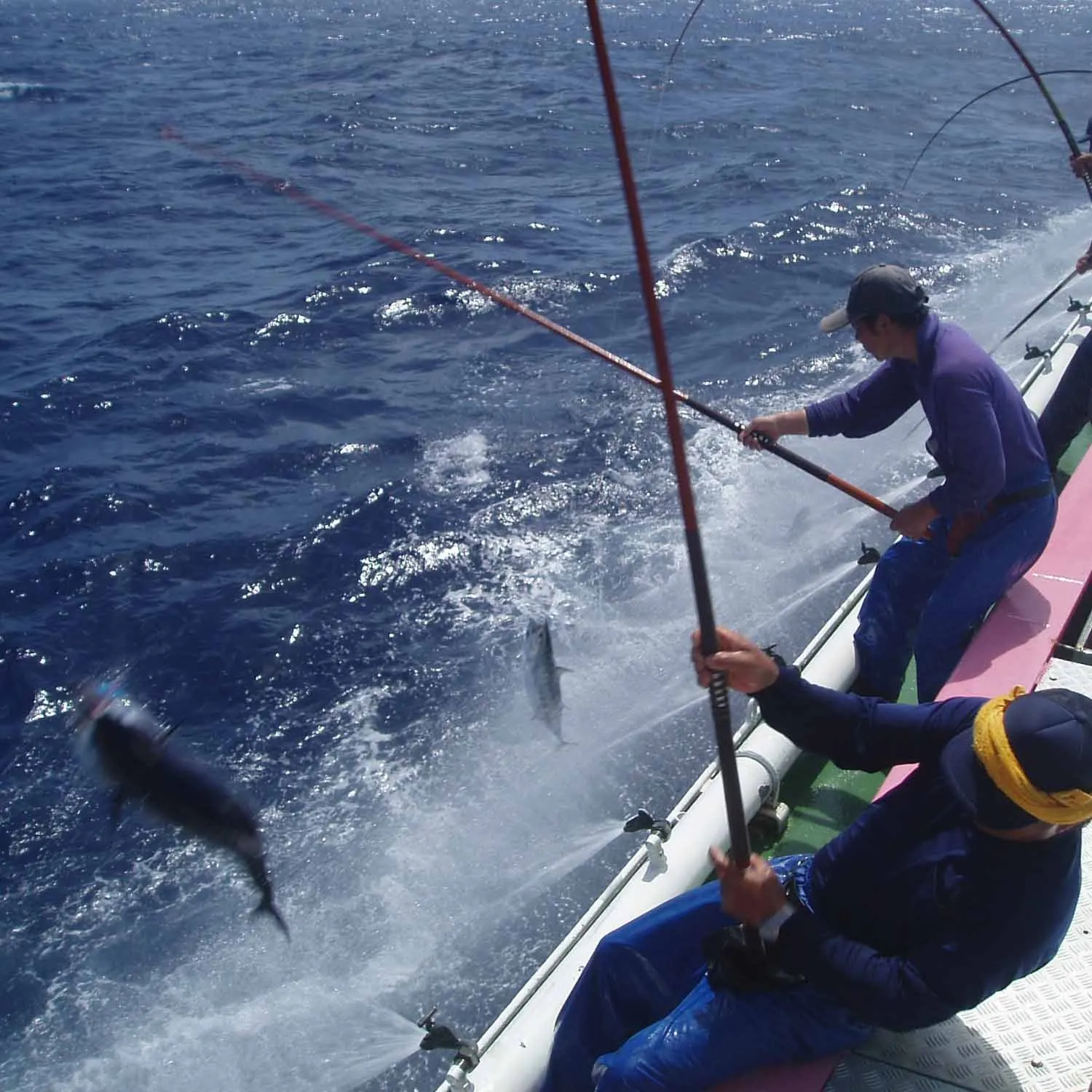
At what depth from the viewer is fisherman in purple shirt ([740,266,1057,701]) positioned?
3525mm

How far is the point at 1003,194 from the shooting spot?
1568 centimetres

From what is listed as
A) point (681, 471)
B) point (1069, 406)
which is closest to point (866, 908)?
point (681, 471)

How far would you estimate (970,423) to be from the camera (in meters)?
3.50

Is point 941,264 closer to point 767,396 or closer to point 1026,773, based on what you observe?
point 767,396

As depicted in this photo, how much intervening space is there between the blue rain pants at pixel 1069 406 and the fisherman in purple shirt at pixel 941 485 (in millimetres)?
1625

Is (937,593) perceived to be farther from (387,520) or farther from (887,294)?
(387,520)

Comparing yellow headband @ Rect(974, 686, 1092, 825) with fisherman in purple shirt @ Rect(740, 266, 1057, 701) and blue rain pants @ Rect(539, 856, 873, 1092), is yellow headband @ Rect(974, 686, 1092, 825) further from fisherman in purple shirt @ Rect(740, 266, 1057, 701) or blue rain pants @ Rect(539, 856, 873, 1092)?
fisherman in purple shirt @ Rect(740, 266, 1057, 701)

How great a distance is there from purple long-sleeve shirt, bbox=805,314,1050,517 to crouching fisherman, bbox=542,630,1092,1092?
131 centimetres

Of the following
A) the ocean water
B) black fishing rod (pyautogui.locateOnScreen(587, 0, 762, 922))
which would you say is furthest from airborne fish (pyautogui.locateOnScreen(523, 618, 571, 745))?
→ black fishing rod (pyautogui.locateOnScreen(587, 0, 762, 922))

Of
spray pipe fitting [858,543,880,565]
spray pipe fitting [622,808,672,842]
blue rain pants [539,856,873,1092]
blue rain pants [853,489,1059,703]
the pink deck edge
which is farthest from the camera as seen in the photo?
spray pipe fitting [858,543,880,565]

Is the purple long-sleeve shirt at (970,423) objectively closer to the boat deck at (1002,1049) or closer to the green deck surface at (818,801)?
the green deck surface at (818,801)

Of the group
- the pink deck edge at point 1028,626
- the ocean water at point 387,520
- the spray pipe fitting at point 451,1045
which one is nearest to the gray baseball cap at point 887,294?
the pink deck edge at point 1028,626

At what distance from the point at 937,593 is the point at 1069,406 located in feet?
6.96

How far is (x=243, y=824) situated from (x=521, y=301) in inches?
343
